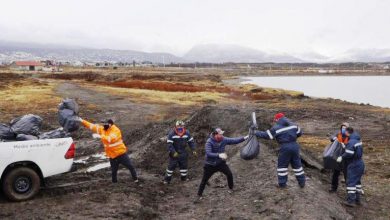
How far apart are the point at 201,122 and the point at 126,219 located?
867 cm

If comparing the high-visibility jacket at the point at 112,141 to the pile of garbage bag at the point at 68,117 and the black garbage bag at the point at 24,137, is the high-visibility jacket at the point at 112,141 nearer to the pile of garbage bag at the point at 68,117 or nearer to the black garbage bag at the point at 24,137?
the pile of garbage bag at the point at 68,117

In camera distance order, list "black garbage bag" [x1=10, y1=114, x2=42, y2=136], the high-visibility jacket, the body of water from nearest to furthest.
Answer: "black garbage bag" [x1=10, y1=114, x2=42, y2=136]
the high-visibility jacket
the body of water

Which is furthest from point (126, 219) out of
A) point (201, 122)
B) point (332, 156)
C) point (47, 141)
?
point (201, 122)

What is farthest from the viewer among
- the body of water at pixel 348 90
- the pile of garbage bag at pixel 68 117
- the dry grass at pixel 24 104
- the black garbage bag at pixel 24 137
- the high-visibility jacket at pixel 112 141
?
the body of water at pixel 348 90

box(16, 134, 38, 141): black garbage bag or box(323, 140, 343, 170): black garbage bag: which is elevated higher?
box(16, 134, 38, 141): black garbage bag

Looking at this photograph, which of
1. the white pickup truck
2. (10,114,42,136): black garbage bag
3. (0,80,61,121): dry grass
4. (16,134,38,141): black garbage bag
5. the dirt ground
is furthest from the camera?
(0,80,61,121): dry grass

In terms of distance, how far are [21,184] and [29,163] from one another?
19.7 inches

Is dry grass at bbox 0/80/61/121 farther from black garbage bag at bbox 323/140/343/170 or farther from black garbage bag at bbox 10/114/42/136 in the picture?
black garbage bag at bbox 323/140/343/170

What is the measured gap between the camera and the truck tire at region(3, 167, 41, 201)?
33.6 ft

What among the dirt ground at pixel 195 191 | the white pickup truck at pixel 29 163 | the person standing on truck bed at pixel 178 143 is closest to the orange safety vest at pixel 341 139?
the dirt ground at pixel 195 191

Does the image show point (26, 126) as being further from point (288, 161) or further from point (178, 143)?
point (288, 161)

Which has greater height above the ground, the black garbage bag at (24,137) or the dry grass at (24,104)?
the black garbage bag at (24,137)

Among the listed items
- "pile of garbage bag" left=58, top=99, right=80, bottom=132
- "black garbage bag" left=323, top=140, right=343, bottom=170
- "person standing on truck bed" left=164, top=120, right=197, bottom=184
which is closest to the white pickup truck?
"pile of garbage bag" left=58, top=99, right=80, bottom=132

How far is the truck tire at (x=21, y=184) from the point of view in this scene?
33.6 feet
